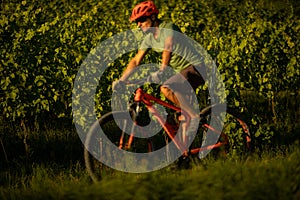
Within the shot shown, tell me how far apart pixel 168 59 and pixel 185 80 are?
39 cm

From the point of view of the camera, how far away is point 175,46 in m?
6.71

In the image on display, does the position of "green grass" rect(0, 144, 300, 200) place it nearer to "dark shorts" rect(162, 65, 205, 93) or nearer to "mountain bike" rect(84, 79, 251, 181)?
"mountain bike" rect(84, 79, 251, 181)

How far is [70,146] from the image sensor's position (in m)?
9.30

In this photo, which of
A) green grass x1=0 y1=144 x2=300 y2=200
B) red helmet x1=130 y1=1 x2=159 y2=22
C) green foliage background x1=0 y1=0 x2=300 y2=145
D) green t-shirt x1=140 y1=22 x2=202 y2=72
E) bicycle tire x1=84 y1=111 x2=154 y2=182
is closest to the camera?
green grass x1=0 y1=144 x2=300 y2=200

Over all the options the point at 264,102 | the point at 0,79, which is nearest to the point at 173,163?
the point at 0,79

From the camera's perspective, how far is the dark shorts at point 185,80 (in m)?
6.70

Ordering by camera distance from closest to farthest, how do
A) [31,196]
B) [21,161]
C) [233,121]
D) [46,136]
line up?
[31,196] → [233,121] → [21,161] → [46,136]

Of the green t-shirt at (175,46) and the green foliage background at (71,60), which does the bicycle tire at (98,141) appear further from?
the green foliage background at (71,60)

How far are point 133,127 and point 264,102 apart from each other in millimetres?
6328

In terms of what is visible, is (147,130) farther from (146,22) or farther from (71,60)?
(71,60)

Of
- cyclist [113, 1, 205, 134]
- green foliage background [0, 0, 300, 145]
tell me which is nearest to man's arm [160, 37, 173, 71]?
cyclist [113, 1, 205, 134]

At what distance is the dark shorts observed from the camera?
6699 mm

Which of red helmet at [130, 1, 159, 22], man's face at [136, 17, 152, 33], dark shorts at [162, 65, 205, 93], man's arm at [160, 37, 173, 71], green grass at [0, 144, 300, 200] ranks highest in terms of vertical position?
red helmet at [130, 1, 159, 22]

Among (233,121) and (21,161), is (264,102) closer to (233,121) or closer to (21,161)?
(233,121)
